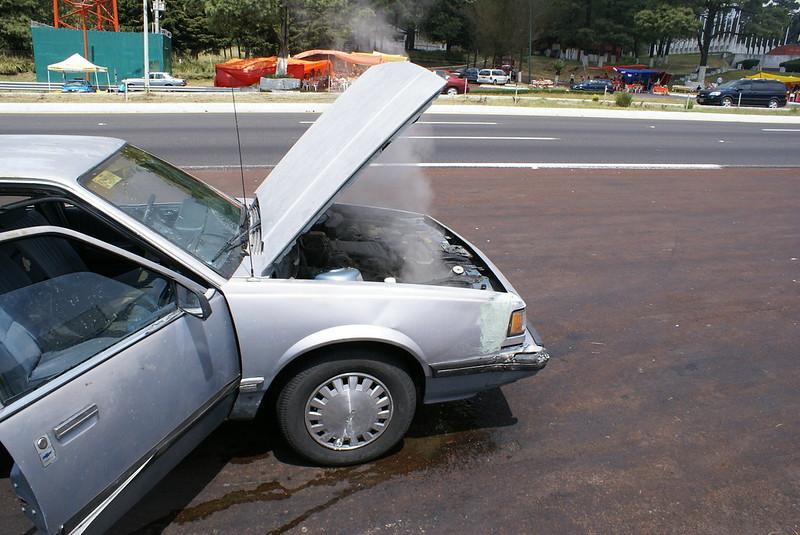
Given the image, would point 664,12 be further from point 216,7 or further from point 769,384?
point 769,384

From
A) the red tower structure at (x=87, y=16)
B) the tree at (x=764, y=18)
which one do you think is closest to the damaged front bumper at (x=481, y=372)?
the red tower structure at (x=87, y=16)

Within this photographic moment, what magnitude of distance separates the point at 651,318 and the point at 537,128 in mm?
14219

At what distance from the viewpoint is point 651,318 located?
5297 mm

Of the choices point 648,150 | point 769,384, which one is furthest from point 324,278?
point 648,150

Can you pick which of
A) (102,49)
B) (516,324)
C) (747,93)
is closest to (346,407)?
(516,324)

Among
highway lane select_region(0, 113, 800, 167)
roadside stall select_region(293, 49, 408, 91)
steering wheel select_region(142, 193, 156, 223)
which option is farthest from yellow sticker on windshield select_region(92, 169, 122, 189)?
roadside stall select_region(293, 49, 408, 91)

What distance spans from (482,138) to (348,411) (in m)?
13.5

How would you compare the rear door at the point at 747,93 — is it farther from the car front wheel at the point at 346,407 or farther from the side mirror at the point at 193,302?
the side mirror at the point at 193,302

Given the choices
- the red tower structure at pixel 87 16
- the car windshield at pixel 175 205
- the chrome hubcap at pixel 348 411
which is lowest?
the chrome hubcap at pixel 348 411

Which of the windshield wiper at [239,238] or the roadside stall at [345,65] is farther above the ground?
the roadside stall at [345,65]

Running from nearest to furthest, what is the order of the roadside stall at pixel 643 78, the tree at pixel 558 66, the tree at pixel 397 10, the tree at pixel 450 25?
the tree at pixel 397 10 → the roadside stall at pixel 643 78 → the tree at pixel 450 25 → the tree at pixel 558 66

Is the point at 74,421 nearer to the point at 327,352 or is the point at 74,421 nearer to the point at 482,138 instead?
the point at 327,352

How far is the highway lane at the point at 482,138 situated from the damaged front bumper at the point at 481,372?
302 inches

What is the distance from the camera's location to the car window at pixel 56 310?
94.5 inches
